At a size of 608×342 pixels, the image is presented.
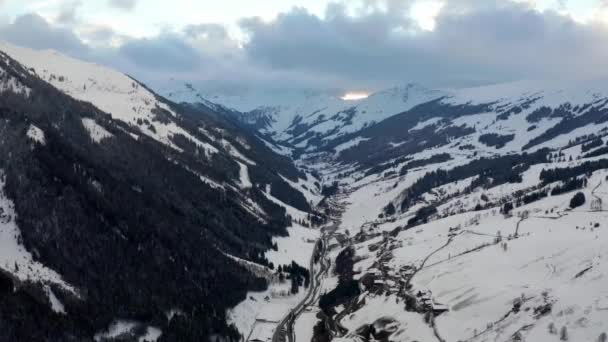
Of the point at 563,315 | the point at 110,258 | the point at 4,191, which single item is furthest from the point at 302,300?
the point at 4,191

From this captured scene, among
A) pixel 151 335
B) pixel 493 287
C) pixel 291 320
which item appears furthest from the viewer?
pixel 291 320

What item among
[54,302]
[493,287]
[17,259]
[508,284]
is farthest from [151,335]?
[508,284]

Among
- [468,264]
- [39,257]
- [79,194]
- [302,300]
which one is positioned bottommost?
[302,300]

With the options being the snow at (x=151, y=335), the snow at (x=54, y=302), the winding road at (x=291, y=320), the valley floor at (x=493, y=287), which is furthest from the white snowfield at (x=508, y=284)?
the snow at (x=54, y=302)

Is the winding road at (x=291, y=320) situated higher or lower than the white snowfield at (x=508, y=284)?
lower

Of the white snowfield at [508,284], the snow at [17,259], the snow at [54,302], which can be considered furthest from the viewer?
the snow at [17,259]

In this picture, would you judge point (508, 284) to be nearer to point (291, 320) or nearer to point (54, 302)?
point (291, 320)

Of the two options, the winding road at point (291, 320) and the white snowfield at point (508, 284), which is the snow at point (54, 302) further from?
the white snowfield at point (508, 284)

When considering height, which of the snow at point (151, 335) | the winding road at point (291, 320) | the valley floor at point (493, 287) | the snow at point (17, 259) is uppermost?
the snow at point (17, 259)

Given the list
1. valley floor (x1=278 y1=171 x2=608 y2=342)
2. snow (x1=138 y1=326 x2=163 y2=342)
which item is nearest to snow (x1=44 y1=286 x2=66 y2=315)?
snow (x1=138 y1=326 x2=163 y2=342)

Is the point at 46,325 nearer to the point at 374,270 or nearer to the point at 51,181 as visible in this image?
the point at 51,181

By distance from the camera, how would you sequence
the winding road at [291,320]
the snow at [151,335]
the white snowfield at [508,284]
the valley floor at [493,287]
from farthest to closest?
1. the winding road at [291,320]
2. the snow at [151,335]
3. the valley floor at [493,287]
4. the white snowfield at [508,284]
